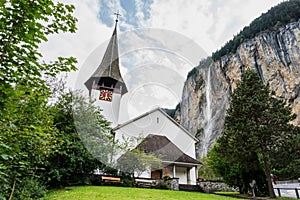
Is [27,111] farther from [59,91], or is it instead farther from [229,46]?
[229,46]

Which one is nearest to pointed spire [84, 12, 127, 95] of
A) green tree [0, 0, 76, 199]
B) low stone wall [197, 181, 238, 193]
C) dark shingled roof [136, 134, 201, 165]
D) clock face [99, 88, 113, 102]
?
clock face [99, 88, 113, 102]

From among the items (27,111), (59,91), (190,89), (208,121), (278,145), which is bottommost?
(27,111)

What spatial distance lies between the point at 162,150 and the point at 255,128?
896 cm

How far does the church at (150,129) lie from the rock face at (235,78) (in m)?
9.01

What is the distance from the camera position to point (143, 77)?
1534 cm

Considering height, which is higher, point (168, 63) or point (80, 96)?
point (168, 63)

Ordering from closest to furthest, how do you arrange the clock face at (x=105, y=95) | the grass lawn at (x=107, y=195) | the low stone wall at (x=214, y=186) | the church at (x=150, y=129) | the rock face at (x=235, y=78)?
the grass lawn at (x=107, y=195) → the low stone wall at (x=214, y=186) → the church at (x=150, y=129) → the clock face at (x=105, y=95) → the rock face at (x=235, y=78)

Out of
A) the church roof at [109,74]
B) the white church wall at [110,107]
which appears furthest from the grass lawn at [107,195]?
the church roof at [109,74]

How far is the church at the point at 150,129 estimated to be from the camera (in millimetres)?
19219

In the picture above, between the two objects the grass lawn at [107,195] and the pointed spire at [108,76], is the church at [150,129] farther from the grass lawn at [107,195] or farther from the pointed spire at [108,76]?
the grass lawn at [107,195]

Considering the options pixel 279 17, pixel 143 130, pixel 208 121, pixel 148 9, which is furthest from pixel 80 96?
pixel 279 17

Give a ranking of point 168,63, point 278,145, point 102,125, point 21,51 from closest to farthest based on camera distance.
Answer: point 21,51 < point 278,145 < point 168,63 < point 102,125

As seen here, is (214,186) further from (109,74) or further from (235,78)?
(235,78)

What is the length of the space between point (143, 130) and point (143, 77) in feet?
27.7
